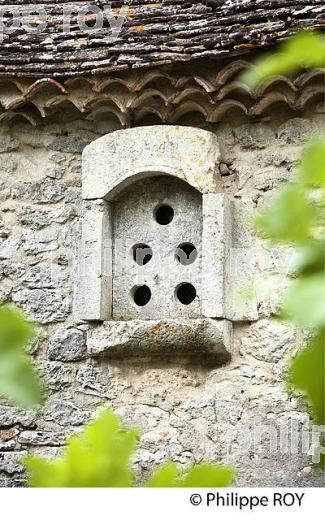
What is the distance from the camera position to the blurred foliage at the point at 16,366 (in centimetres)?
72

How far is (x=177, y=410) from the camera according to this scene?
4.61 m

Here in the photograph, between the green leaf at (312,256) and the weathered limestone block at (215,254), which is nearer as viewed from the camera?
the green leaf at (312,256)

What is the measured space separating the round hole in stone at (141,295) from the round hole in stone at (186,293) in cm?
15

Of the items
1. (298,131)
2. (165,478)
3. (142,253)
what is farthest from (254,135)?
(165,478)

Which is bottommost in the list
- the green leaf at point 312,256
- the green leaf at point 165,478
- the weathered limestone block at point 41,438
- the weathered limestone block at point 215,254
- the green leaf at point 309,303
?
the weathered limestone block at point 41,438

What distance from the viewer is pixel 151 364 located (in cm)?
472

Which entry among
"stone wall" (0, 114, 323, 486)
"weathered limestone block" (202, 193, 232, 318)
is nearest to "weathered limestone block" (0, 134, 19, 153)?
"stone wall" (0, 114, 323, 486)

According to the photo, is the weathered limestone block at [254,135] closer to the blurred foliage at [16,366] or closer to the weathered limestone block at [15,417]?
the weathered limestone block at [15,417]

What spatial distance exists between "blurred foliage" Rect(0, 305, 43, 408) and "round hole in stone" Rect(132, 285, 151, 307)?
408 cm

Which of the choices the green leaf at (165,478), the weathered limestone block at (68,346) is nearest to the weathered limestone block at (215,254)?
the weathered limestone block at (68,346)

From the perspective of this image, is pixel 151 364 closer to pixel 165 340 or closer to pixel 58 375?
pixel 165 340

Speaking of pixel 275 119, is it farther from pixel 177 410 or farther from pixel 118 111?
pixel 177 410

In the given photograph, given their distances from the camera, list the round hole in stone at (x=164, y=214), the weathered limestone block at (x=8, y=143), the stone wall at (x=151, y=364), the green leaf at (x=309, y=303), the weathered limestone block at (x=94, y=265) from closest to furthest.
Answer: the green leaf at (x=309, y=303) < the stone wall at (x=151, y=364) < the weathered limestone block at (x=94, y=265) < the round hole in stone at (x=164, y=214) < the weathered limestone block at (x=8, y=143)

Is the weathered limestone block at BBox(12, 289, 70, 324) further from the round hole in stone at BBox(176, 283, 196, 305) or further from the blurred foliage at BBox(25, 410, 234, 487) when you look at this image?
the blurred foliage at BBox(25, 410, 234, 487)
